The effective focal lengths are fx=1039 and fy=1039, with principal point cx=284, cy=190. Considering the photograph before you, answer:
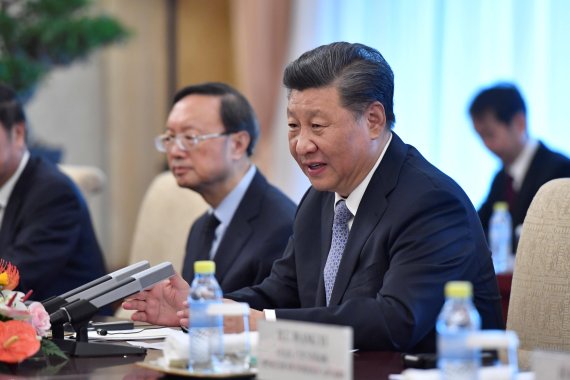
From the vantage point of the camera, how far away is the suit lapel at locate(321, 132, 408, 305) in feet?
7.98

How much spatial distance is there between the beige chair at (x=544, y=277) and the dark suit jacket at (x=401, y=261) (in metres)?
0.07

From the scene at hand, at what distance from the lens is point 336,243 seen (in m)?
2.57

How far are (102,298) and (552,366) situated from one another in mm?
1097

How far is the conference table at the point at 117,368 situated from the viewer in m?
1.92

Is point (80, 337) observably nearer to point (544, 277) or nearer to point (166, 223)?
point (544, 277)

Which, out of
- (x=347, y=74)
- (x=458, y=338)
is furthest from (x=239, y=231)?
(x=458, y=338)

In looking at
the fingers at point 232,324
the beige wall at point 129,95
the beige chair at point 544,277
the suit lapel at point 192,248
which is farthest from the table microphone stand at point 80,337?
the beige wall at point 129,95

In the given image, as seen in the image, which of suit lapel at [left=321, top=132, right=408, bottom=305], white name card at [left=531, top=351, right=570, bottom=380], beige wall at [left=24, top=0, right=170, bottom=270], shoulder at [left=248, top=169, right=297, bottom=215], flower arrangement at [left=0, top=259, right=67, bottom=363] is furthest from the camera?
beige wall at [left=24, top=0, right=170, bottom=270]

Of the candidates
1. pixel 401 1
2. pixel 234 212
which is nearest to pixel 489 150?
pixel 401 1

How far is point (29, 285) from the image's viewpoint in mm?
3611

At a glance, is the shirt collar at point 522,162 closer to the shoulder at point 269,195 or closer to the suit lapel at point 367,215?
the shoulder at point 269,195

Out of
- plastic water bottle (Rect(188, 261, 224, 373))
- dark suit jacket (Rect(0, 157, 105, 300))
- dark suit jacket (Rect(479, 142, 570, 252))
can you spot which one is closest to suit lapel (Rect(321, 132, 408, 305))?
plastic water bottle (Rect(188, 261, 224, 373))

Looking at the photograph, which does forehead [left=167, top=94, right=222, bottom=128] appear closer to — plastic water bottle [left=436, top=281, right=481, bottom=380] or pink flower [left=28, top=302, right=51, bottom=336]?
pink flower [left=28, top=302, right=51, bottom=336]

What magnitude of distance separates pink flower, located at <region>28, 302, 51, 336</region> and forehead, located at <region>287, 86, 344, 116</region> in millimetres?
780
